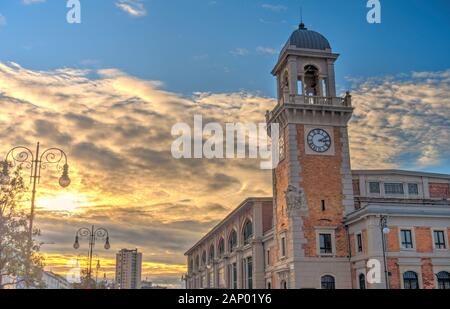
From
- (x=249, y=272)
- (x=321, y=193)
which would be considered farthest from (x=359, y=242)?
(x=249, y=272)

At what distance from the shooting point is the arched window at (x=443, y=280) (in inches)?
1694

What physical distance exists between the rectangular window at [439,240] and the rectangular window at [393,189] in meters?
9.44

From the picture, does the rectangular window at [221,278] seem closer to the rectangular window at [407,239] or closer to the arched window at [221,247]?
the arched window at [221,247]

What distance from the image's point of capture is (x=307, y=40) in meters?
54.1

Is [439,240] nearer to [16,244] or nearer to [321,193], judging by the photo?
[321,193]

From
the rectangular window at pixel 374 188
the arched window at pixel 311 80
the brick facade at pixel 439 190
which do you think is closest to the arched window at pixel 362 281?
the rectangular window at pixel 374 188

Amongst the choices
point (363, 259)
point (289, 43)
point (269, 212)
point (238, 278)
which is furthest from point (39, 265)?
point (238, 278)

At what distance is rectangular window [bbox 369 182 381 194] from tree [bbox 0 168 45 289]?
36.1 m

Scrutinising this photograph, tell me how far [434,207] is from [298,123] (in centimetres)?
1448

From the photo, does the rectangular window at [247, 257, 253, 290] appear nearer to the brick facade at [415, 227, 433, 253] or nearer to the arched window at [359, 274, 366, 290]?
the arched window at [359, 274, 366, 290]

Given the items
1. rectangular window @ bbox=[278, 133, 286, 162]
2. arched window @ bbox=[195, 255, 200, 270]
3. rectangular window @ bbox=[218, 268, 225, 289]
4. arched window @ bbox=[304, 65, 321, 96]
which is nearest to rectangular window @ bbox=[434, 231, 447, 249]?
rectangular window @ bbox=[278, 133, 286, 162]

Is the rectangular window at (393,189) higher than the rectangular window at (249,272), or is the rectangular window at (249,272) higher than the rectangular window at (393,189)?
the rectangular window at (393,189)
